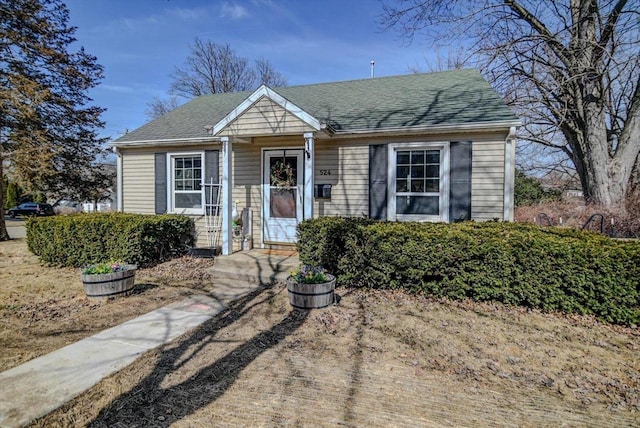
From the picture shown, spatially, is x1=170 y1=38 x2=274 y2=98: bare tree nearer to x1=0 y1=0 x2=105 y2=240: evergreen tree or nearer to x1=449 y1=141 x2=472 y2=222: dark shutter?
x1=0 y1=0 x2=105 y2=240: evergreen tree

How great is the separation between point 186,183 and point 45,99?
25.4 ft

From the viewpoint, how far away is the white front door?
8094 millimetres

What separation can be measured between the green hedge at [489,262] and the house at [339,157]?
1429mm

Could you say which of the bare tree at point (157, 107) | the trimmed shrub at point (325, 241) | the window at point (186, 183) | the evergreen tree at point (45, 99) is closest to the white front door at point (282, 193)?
the window at point (186, 183)

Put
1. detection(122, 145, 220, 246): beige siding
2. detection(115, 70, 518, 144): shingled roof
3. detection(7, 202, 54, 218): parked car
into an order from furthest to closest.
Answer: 1. detection(7, 202, 54, 218): parked car
2. detection(122, 145, 220, 246): beige siding
3. detection(115, 70, 518, 144): shingled roof

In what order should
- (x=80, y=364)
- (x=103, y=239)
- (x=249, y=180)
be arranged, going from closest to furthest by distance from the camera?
(x=80, y=364)
(x=103, y=239)
(x=249, y=180)

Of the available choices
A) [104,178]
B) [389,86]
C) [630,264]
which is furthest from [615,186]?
[104,178]

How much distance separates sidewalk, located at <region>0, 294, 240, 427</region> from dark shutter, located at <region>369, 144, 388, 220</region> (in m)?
4.07

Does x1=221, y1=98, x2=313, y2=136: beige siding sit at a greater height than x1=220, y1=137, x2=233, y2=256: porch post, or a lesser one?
greater

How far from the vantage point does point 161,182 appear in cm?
902

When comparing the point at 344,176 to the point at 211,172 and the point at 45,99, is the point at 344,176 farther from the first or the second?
the point at 45,99

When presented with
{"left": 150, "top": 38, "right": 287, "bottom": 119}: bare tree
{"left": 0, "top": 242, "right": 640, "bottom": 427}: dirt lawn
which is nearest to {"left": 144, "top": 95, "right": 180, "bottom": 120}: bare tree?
{"left": 150, "top": 38, "right": 287, "bottom": 119}: bare tree

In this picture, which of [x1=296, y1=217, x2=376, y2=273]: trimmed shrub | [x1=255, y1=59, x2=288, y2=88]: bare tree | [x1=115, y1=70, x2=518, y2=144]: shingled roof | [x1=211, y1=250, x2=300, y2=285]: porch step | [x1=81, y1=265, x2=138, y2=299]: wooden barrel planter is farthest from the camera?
[x1=255, y1=59, x2=288, y2=88]: bare tree

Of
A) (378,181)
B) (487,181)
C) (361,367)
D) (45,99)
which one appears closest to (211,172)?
(378,181)
